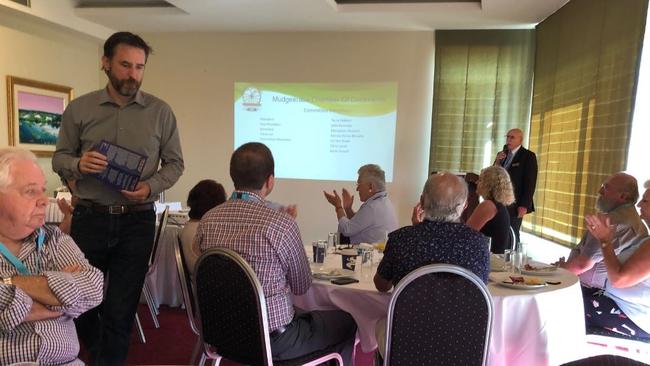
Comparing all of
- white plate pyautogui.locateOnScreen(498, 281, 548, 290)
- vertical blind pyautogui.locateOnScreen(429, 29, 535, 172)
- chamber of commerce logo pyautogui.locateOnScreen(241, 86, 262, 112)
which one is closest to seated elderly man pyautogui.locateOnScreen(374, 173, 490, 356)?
white plate pyautogui.locateOnScreen(498, 281, 548, 290)

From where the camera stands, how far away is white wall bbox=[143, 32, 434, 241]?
5.32 metres

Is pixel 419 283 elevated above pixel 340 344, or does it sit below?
above

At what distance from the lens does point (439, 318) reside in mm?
1495

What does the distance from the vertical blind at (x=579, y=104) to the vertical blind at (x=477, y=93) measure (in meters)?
0.18

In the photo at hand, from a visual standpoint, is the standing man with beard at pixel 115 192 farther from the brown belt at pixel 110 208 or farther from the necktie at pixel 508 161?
the necktie at pixel 508 161

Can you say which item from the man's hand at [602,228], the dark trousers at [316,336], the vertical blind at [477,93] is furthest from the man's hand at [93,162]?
the vertical blind at [477,93]

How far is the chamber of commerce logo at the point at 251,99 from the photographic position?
572 centimetres

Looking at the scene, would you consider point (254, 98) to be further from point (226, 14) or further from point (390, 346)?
point (390, 346)

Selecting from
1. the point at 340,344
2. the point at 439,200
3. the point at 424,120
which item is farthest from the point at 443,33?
the point at 340,344

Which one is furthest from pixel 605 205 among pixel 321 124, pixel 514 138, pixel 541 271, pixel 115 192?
pixel 321 124

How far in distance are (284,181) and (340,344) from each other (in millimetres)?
4067

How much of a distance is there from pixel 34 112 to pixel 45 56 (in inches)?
28.1

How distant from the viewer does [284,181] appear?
228 inches

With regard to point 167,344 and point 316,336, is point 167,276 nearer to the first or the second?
point 167,344
